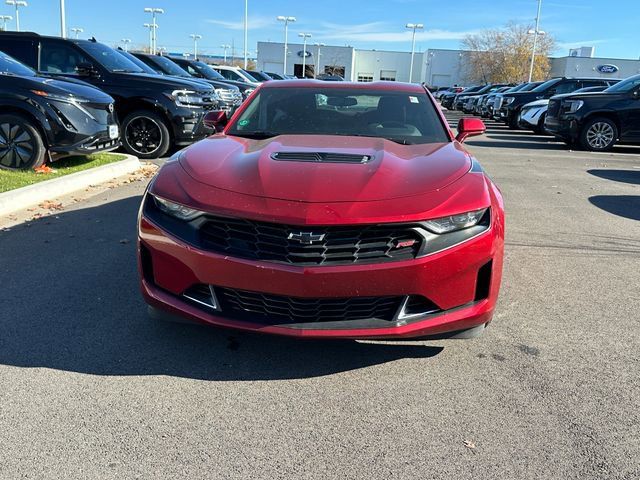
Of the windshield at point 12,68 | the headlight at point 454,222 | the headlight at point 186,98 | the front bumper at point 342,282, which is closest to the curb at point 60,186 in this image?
the headlight at point 186,98

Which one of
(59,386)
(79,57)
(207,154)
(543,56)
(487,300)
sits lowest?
(59,386)

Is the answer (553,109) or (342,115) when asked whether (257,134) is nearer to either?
(342,115)

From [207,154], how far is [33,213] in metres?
3.60

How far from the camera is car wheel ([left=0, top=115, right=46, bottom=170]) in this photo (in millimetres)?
7367

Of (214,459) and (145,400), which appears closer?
(214,459)

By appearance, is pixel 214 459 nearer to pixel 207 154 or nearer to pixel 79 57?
pixel 207 154

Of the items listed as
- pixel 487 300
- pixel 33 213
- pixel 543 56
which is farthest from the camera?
pixel 543 56

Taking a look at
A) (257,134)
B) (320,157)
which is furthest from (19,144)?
(320,157)

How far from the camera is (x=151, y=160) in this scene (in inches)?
404

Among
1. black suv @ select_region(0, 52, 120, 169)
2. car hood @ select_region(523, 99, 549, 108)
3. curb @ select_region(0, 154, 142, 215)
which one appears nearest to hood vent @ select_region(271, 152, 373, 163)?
curb @ select_region(0, 154, 142, 215)

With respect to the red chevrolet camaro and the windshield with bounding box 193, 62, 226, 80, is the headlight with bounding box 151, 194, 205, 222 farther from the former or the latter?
the windshield with bounding box 193, 62, 226, 80

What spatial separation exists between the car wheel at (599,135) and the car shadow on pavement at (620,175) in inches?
124

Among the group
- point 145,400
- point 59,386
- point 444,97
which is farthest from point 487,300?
point 444,97

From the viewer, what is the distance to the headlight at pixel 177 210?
2.91m
